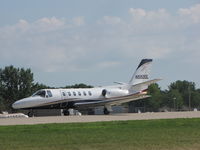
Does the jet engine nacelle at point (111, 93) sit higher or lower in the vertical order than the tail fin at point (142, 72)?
lower

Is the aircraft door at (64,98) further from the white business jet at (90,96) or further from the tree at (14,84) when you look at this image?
the tree at (14,84)

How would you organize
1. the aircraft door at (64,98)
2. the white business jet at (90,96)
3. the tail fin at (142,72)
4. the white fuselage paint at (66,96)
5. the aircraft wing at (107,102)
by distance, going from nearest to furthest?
the white fuselage paint at (66,96) < the white business jet at (90,96) < the aircraft door at (64,98) < the aircraft wing at (107,102) < the tail fin at (142,72)

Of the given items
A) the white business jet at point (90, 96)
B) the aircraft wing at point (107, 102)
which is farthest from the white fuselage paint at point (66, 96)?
the aircraft wing at point (107, 102)

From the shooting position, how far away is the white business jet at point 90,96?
44.8 meters

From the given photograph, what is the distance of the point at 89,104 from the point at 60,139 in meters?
30.7

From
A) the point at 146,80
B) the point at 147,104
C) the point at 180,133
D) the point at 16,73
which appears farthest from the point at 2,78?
the point at 180,133

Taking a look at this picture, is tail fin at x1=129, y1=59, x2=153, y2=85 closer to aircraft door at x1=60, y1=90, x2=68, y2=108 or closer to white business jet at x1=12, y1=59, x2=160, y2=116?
white business jet at x1=12, y1=59, x2=160, y2=116

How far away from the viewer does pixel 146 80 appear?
52188mm

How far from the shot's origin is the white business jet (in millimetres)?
44781

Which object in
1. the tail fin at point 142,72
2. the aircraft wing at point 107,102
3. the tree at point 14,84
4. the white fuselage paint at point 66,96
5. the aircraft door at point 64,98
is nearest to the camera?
the white fuselage paint at point 66,96

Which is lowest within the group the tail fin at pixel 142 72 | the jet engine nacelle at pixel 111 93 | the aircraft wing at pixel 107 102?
the aircraft wing at pixel 107 102

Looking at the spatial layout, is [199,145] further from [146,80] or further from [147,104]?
[147,104]

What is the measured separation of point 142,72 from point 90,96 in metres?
7.29

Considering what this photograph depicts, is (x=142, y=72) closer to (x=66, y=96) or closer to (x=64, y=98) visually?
(x=66, y=96)
